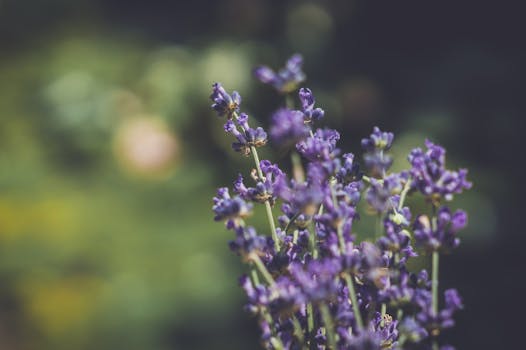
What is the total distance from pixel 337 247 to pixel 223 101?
0.18 meters

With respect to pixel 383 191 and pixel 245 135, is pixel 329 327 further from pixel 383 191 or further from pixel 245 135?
pixel 245 135

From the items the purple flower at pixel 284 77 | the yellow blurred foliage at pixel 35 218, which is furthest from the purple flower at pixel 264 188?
the yellow blurred foliage at pixel 35 218

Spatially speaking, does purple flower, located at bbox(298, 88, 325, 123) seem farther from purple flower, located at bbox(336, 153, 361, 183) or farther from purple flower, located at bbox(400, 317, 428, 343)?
purple flower, located at bbox(400, 317, 428, 343)

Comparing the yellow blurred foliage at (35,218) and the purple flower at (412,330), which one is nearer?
the purple flower at (412,330)

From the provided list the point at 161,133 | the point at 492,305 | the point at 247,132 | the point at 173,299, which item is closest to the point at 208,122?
the point at 161,133

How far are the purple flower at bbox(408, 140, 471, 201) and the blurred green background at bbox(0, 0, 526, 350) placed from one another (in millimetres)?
1877

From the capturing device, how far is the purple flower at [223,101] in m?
0.68

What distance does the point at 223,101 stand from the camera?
68 centimetres

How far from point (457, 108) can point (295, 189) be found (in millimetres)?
2862

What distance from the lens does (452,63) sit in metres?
3.59

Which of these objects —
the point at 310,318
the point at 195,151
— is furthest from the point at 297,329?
the point at 195,151

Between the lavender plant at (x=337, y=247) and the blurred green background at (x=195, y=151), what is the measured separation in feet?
5.92

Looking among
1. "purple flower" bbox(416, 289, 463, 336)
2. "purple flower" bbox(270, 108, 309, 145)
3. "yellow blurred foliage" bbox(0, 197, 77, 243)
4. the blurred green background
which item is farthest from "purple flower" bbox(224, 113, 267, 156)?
"yellow blurred foliage" bbox(0, 197, 77, 243)

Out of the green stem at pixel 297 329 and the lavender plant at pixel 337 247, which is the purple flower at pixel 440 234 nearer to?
the lavender plant at pixel 337 247
